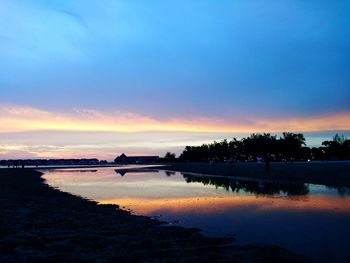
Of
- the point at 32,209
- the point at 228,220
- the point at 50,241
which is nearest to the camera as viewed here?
the point at 50,241

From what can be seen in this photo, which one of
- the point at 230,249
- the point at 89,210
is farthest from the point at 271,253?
the point at 89,210

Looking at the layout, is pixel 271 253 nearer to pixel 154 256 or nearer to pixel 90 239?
pixel 154 256

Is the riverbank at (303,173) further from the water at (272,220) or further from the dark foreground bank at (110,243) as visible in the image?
the dark foreground bank at (110,243)

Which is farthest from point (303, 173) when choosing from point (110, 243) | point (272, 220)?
point (110, 243)

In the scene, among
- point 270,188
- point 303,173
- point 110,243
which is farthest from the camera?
point 303,173

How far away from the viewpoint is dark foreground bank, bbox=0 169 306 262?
13.7 metres

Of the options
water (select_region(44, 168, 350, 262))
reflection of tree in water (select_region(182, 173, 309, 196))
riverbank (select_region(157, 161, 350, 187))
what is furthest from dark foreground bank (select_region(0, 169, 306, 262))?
riverbank (select_region(157, 161, 350, 187))

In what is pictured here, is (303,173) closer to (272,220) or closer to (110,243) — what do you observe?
(272,220)

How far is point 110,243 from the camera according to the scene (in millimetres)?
16094

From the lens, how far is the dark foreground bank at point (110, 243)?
44.9 ft

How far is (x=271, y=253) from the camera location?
46.4 ft

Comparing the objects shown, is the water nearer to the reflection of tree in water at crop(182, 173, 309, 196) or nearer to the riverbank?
the reflection of tree in water at crop(182, 173, 309, 196)

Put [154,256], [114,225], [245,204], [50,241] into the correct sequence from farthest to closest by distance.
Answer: [245,204]
[114,225]
[50,241]
[154,256]

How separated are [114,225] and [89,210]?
7.07 meters
